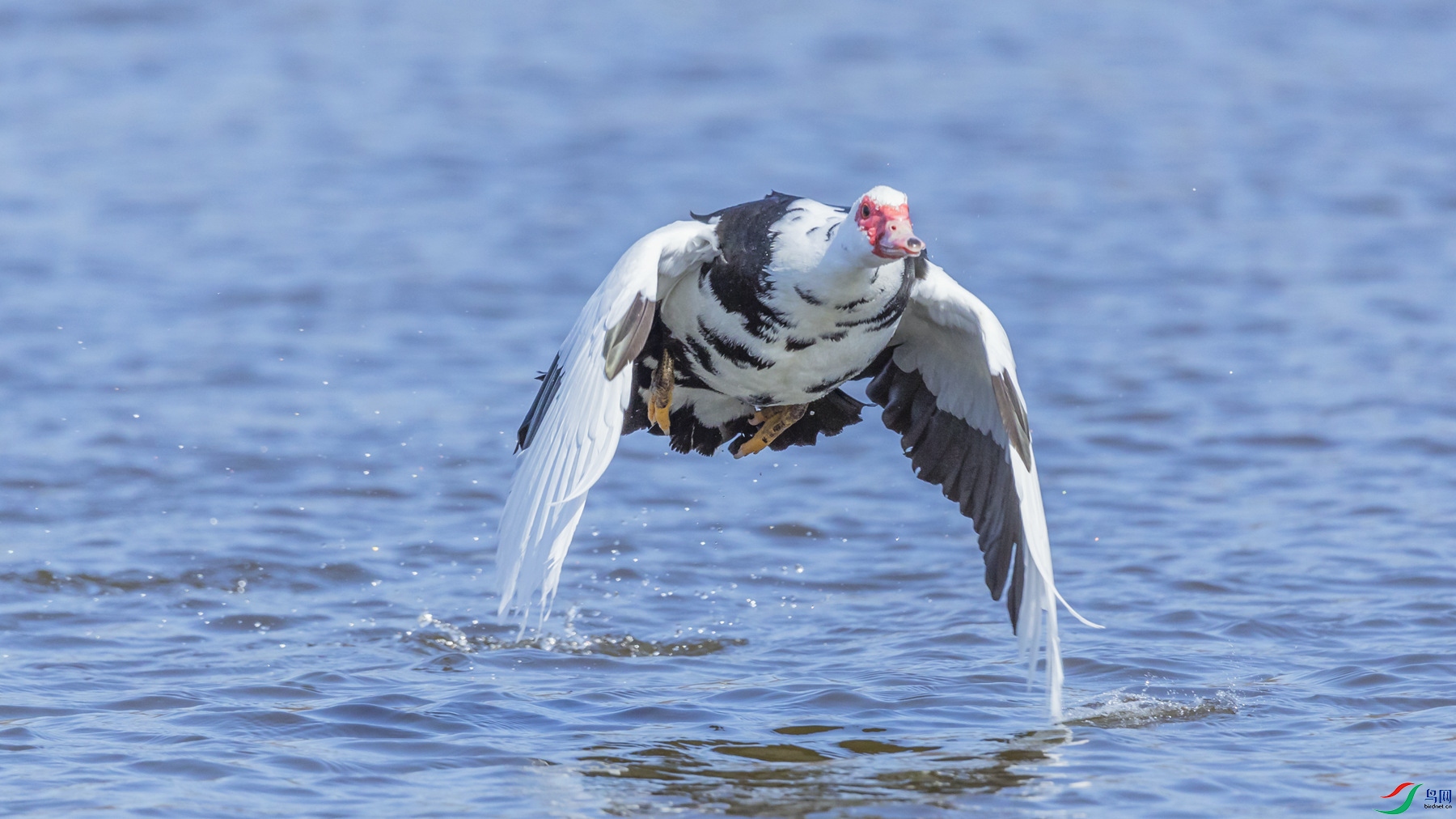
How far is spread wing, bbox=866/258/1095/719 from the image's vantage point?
608 cm

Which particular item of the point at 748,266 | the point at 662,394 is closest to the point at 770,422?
the point at 662,394

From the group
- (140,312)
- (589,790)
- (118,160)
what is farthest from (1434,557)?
(118,160)

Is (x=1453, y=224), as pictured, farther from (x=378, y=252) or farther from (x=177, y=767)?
(x=177, y=767)

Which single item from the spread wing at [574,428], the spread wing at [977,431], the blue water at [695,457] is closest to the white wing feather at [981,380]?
the spread wing at [977,431]

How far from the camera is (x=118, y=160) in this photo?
49.6ft

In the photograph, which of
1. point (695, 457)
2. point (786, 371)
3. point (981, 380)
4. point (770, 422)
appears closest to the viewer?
point (786, 371)

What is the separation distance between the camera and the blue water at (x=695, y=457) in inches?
244

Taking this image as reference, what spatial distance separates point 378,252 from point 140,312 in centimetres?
192

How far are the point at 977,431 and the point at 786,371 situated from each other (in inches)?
32.7

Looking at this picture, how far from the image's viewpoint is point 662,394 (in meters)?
6.73

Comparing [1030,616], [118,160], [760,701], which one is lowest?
[760,701]

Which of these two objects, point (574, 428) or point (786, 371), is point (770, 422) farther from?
point (574, 428)

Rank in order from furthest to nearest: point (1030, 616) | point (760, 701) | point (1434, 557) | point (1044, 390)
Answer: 1. point (1044, 390)
2. point (1434, 557)
3. point (760, 701)
4. point (1030, 616)

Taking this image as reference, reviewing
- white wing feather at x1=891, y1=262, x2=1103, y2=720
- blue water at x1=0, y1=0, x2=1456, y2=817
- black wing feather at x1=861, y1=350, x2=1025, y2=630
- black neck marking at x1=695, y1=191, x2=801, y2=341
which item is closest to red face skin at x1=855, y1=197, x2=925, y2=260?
black neck marking at x1=695, y1=191, x2=801, y2=341
